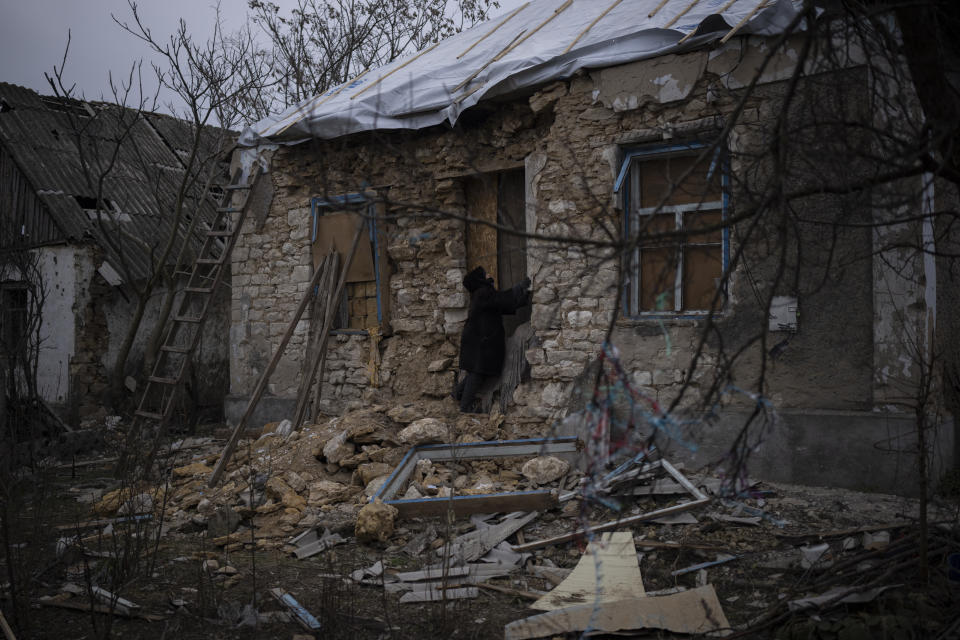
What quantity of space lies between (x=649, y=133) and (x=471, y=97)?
166 cm

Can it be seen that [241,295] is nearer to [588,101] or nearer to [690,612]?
[588,101]

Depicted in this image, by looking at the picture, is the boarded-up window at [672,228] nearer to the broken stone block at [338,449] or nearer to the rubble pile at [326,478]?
the rubble pile at [326,478]

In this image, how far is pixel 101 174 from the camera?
1030 cm

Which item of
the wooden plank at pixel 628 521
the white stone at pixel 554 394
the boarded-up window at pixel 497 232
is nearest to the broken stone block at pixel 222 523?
the wooden plank at pixel 628 521

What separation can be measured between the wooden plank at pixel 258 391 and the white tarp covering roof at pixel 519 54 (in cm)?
169

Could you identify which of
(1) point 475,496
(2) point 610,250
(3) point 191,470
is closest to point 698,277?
(2) point 610,250

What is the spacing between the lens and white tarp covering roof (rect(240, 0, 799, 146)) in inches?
217

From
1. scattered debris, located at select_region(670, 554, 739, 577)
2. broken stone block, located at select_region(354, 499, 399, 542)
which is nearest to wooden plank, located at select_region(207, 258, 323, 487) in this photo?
broken stone block, located at select_region(354, 499, 399, 542)

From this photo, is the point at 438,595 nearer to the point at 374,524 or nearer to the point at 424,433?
the point at 374,524

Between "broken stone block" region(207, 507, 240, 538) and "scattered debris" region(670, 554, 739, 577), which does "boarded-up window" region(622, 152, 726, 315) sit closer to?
"scattered debris" region(670, 554, 739, 577)

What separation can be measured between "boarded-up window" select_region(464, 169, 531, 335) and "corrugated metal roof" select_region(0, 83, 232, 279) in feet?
18.0

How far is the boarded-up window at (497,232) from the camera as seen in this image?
23.5 feet

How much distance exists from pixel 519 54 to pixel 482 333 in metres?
2.62

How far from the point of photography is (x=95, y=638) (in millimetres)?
3225
